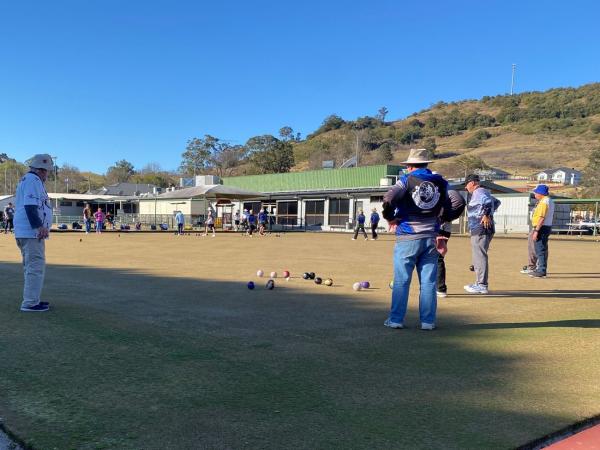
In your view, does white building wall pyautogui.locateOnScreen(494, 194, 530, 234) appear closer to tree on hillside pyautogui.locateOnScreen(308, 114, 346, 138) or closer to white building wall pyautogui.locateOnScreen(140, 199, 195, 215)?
white building wall pyautogui.locateOnScreen(140, 199, 195, 215)

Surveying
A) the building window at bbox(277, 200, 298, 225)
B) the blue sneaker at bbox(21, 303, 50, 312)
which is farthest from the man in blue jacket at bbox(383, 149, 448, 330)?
the building window at bbox(277, 200, 298, 225)

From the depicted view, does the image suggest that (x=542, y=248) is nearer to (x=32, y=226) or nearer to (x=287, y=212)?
(x=32, y=226)

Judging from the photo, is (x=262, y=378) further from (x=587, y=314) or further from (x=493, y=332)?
(x=587, y=314)

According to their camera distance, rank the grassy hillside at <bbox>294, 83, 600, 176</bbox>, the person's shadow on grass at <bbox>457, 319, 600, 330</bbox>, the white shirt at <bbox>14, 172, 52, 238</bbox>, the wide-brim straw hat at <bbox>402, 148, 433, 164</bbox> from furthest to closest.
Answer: the grassy hillside at <bbox>294, 83, 600, 176</bbox>
the white shirt at <bbox>14, 172, 52, 238</bbox>
the person's shadow on grass at <bbox>457, 319, 600, 330</bbox>
the wide-brim straw hat at <bbox>402, 148, 433, 164</bbox>

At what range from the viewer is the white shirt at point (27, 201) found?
5.47 meters

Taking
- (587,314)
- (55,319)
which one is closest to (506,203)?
(587,314)

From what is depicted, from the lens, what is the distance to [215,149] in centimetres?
10062

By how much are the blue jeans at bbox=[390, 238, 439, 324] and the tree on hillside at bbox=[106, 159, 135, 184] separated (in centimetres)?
11934

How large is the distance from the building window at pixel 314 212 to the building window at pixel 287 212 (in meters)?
1.36

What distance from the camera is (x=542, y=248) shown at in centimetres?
985

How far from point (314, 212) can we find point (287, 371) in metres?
40.6

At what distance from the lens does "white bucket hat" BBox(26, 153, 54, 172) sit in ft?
18.4

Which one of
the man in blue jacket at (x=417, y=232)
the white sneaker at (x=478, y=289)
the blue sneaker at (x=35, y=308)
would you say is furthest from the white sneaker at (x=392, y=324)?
the blue sneaker at (x=35, y=308)

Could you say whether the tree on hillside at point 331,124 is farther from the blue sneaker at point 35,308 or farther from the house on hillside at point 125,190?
the blue sneaker at point 35,308
